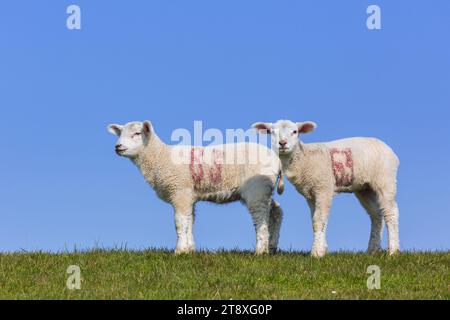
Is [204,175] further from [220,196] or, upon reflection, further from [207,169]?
[220,196]

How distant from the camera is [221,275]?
14.9 m

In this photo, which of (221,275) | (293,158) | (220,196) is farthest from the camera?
(220,196)

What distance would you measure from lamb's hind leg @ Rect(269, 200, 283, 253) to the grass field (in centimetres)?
49

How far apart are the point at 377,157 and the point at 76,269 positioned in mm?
6750

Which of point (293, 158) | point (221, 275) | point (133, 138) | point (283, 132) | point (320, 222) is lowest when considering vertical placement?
point (221, 275)

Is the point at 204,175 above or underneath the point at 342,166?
underneath

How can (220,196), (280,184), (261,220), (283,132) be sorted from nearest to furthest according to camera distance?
(283,132)
(261,220)
(220,196)
(280,184)

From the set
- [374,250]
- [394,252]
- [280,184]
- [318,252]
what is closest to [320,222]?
[318,252]

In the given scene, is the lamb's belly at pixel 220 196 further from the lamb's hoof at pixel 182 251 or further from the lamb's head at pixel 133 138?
the lamb's head at pixel 133 138

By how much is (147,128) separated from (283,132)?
305cm

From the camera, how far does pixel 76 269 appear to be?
1554 cm

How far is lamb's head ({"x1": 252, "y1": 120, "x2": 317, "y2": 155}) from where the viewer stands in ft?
53.4

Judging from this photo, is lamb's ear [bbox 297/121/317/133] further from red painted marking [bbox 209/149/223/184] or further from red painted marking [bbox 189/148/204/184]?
red painted marking [bbox 189/148/204/184]
